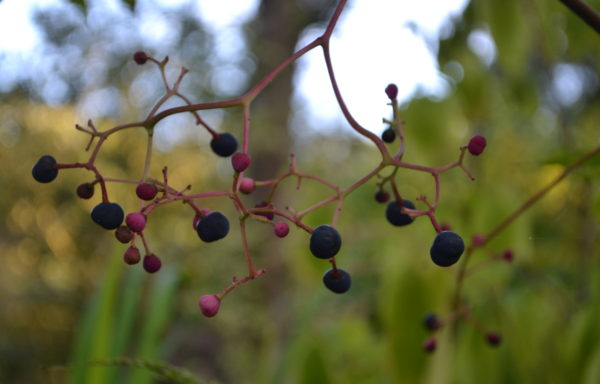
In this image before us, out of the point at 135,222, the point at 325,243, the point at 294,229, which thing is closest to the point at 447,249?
the point at 325,243

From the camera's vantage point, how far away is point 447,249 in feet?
1.33

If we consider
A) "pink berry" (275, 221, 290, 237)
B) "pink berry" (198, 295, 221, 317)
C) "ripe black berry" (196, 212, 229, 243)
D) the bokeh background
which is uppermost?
"ripe black berry" (196, 212, 229, 243)

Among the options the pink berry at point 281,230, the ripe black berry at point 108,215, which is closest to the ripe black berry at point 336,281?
the pink berry at point 281,230

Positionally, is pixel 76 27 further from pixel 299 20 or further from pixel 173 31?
pixel 299 20

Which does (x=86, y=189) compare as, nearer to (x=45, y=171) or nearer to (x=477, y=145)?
(x=45, y=171)

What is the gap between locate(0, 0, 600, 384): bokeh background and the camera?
2.81 feet

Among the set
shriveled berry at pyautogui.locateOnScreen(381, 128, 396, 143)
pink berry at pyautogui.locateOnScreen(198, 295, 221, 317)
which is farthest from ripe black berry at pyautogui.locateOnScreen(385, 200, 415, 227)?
pink berry at pyautogui.locateOnScreen(198, 295, 221, 317)

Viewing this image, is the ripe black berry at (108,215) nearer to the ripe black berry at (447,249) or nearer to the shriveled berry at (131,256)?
the shriveled berry at (131,256)

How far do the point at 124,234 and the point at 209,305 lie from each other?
76 millimetres

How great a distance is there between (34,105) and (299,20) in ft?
7.11

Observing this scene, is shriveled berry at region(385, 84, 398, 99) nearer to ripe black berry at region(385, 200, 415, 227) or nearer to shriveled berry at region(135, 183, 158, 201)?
ripe black berry at region(385, 200, 415, 227)

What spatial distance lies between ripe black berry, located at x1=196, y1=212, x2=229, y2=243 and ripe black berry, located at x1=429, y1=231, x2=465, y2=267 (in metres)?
0.14

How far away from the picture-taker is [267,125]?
441 centimetres

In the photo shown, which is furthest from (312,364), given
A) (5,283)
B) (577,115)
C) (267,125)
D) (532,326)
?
(5,283)
